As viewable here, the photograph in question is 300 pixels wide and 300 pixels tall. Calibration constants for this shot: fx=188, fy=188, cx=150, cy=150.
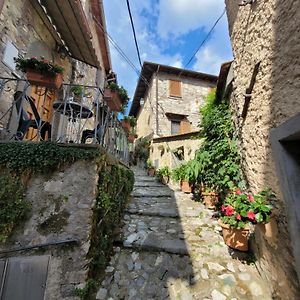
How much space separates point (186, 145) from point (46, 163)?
20.4ft

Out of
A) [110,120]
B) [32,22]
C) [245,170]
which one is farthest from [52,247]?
[32,22]

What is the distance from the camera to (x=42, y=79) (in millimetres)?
2727

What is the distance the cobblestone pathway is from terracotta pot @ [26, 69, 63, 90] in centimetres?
268

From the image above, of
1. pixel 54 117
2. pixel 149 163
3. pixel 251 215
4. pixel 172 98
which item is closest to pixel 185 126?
pixel 172 98

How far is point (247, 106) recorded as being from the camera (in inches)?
114

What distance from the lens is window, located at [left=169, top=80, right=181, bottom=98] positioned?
483 inches

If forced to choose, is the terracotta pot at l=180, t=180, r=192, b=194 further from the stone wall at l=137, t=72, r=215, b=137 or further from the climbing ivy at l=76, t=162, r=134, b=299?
the stone wall at l=137, t=72, r=215, b=137

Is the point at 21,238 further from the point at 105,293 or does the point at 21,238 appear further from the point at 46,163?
the point at 105,293

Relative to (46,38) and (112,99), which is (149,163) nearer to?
(46,38)

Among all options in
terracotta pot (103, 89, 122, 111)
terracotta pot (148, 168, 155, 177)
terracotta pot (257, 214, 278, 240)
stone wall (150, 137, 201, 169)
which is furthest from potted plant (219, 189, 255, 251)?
terracotta pot (148, 168, 155, 177)

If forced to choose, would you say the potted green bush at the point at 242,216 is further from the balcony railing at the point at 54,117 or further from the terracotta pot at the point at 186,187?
the terracotta pot at the point at 186,187

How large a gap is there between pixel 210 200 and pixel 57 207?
3.41 m

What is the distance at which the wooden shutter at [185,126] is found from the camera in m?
11.9

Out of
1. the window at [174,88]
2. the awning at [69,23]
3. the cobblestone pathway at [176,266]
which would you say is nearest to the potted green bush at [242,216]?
the cobblestone pathway at [176,266]
